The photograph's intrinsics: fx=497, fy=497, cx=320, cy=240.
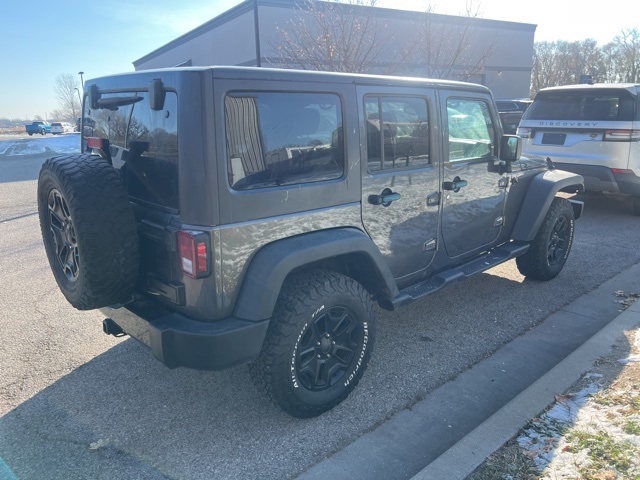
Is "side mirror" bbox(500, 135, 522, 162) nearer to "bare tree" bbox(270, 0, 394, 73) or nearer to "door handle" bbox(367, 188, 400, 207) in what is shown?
"door handle" bbox(367, 188, 400, 207)

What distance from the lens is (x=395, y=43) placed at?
810 inches

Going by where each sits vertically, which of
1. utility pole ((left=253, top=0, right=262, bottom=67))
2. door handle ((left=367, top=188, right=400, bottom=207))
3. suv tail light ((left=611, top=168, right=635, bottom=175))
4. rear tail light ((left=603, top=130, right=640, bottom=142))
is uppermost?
utility pole ((left=253, top=0, right=262, bottom=67))

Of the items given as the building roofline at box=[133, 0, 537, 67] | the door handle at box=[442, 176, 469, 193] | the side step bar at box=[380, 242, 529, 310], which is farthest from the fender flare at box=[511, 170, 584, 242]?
the building roofline at box=[133, 0, 537, 67]

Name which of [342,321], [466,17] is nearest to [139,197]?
[342,321]

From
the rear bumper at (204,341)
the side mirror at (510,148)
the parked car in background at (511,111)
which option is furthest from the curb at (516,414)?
the parked car in background at (511,111)

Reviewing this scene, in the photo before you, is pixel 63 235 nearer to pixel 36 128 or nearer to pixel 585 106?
pixel 585 106

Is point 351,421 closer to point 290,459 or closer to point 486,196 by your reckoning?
point 290,459

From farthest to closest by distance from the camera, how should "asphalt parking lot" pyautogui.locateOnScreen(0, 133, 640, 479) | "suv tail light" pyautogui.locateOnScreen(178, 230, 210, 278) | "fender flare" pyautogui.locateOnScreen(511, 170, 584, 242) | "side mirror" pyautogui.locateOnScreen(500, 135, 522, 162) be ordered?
"fender flare" pyautogui.locateOnScreen(511, 170, 584, 242)
"side mirror" pyautogui.locateOnScreen(500, 135, 522, 162)
"asphalt parking lot" pyautogui.locateOnScreen(0, 133, 640, 479)
"suv tail light" pyautogui.locateOnScreen(178, 230, 210, 278)

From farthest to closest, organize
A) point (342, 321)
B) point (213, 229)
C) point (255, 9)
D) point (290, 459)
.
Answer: point (255, 9) < point (342, 321) < point (290, 459) < point (213, 229)

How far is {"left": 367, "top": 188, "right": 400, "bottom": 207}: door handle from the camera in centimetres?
321

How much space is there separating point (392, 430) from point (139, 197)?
6.52ft

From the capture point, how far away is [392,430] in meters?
2.87

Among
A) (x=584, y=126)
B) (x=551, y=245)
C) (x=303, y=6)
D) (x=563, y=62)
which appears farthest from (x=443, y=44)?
(x=563, y=62)

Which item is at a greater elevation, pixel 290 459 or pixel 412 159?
pixel 412 159
